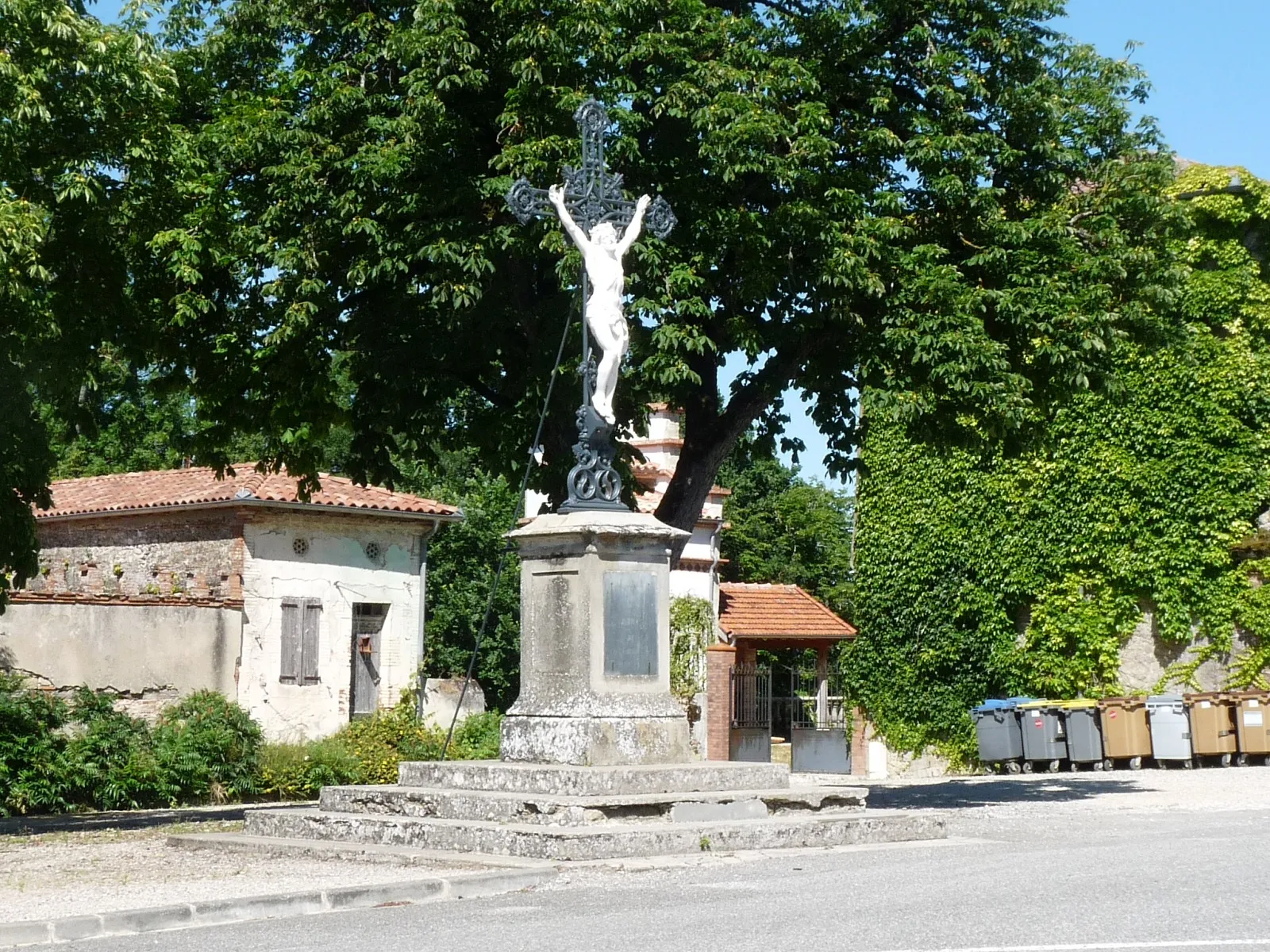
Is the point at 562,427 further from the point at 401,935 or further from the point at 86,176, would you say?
the point at 401,935

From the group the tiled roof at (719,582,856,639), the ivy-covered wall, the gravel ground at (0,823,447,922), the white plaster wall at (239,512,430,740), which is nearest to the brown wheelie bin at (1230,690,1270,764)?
the ivy-covered wall

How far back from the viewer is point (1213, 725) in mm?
23000

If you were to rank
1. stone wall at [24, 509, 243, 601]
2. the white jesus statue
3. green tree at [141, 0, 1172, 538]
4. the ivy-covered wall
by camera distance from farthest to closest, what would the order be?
stone wall at [24, 509, 243, 601] < the ivy-covered wall < green tree at [141, 0, 1172, 538] < the white jesus statue

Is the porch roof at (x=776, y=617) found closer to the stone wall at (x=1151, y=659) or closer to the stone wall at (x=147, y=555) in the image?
the stone wall at (x=1151, y=659)

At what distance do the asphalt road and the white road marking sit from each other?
13mm

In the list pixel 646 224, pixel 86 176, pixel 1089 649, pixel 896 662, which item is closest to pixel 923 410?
pixel 646 224

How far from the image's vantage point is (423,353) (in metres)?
15.9

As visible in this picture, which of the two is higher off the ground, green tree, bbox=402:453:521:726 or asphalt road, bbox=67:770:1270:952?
green tree, bbox=402:453:521:726

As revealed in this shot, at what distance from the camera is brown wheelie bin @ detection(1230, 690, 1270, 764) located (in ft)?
74.9

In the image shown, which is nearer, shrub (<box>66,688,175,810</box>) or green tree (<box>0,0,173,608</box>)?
green tree (<box>0,0,173,608</box>)

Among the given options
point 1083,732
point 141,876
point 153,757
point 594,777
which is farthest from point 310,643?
point 141,876

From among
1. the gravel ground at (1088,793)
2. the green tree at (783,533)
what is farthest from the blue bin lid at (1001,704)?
the green tree at (783,533)

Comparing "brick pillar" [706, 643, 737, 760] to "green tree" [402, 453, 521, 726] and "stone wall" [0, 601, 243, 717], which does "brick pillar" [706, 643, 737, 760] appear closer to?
"stone wall" [0, 601, 243, 717]

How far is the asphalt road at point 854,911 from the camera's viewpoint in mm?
6859
